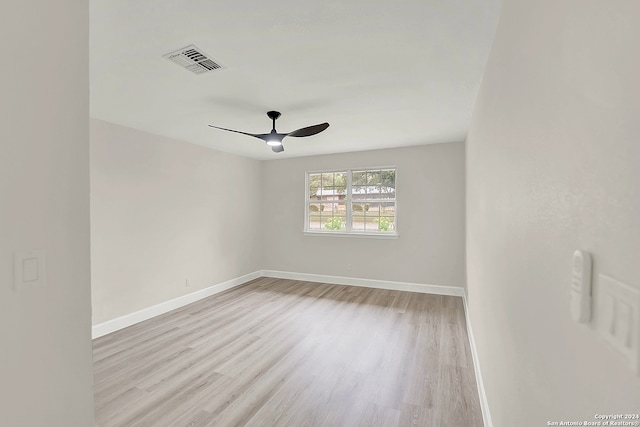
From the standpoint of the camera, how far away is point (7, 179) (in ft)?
3.11

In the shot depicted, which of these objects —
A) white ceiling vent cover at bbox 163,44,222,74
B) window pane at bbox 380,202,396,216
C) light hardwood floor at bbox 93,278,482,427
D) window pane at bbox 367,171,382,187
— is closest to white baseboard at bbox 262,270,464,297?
light hardwood floor at bbox 93,278,482,427

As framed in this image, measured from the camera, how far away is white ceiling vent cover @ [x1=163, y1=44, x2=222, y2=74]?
1.91 meters

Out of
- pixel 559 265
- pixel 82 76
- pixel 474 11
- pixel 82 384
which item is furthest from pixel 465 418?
pixel 82 76

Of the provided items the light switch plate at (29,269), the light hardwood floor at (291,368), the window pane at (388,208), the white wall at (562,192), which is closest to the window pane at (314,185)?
the window pane at (388,208)

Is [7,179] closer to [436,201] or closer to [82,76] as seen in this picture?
[82,76]

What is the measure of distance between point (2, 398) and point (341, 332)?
286 centimetres

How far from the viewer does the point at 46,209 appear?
3.44 feet

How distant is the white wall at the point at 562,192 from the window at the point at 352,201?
3661 millimetres

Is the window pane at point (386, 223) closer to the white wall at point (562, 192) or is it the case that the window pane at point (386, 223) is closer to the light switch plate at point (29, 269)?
the white wall at point (562, 192)

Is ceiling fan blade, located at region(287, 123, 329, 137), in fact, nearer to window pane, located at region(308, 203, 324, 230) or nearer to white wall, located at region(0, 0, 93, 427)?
white wall, located at region(0, 0, 93, 427)

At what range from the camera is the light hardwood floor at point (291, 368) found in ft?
6.56

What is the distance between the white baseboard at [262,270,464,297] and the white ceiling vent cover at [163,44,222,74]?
425 cm

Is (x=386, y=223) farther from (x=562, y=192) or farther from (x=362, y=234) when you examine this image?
(x=562, y=192)

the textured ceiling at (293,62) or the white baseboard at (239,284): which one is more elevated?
the textured ceiling at (293,62)
